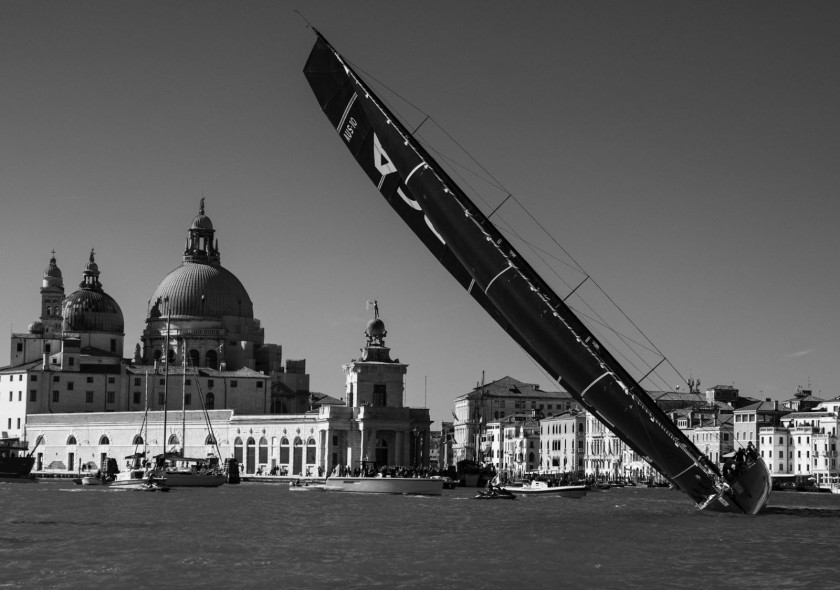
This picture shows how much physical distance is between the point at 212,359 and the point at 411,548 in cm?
10091

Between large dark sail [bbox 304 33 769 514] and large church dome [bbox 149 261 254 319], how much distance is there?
3809 inches

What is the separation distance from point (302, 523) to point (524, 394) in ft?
443

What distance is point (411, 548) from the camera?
41.5m

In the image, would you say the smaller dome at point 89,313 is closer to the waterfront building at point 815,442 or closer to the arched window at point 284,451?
the arched window at point 284,451

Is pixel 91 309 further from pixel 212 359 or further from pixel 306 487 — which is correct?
pixel 306 487

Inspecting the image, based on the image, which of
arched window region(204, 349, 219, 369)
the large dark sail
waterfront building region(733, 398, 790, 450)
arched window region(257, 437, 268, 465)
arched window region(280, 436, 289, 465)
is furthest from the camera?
arched window region(204, 349, 219, 369)

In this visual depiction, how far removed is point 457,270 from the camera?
43.7m

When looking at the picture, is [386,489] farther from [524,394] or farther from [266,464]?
[524,394]

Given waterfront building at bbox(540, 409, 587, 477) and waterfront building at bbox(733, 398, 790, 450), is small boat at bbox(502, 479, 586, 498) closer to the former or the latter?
waterfront building at bbox(733, 398, 790, 450)

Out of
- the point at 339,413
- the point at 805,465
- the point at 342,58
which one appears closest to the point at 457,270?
the point at 342,58

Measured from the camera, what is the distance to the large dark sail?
41.2m

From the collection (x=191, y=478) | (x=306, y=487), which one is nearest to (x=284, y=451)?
(x=306, y=487)

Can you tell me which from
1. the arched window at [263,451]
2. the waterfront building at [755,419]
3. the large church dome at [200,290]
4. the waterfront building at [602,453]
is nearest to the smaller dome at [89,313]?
the large church dome at [200,290]

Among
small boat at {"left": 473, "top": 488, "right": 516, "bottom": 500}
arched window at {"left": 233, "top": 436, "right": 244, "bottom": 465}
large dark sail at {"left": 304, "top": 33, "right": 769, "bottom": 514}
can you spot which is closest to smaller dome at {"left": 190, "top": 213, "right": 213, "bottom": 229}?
arched window at {"left": 233, "top": 436, "right": 244, "bottom": 465}
